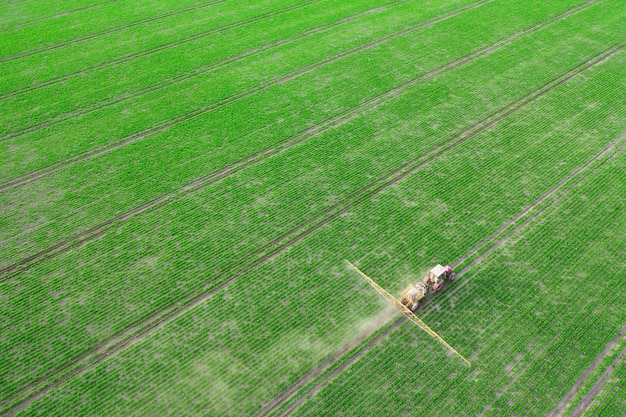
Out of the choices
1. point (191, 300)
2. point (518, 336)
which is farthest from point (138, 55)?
point (518, 336)

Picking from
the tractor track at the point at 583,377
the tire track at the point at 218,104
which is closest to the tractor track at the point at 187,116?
the tire track at the point at 218,104

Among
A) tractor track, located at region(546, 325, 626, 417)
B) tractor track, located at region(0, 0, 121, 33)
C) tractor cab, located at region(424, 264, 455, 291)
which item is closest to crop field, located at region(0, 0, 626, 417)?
tractor track, located at region(546, 325, 626, 417)

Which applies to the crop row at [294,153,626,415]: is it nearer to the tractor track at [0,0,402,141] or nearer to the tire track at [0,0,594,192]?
the tire track at [0,0,594,192]

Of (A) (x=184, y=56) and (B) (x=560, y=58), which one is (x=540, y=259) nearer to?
(B) (x=560, y=58)

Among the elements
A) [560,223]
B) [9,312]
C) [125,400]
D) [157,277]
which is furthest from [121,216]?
[560,223]

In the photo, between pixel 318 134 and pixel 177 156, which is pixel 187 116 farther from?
pixel 318 134

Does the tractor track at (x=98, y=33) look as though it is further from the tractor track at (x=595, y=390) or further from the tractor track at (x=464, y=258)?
the tractor track at (x=595, y=390)
